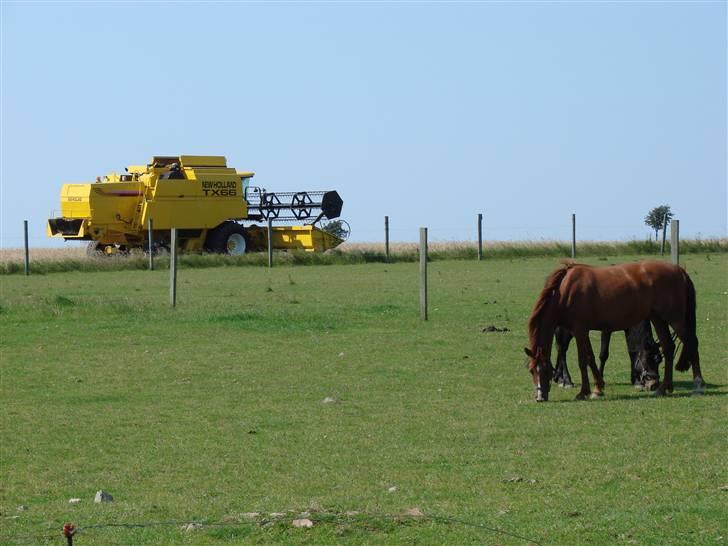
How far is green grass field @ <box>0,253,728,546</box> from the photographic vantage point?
7.90 metres

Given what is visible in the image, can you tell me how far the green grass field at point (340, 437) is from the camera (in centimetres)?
790

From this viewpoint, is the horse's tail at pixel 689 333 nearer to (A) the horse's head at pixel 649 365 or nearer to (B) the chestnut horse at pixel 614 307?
(B) the chestnut horse at pixel 614 307

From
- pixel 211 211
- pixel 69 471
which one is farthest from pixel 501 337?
pixel 211 211

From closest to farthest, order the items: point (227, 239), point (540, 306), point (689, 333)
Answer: point (540, 306), point (689, 333), point (227, 239)

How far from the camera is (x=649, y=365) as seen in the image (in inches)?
534

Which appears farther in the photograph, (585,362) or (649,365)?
(649,365)

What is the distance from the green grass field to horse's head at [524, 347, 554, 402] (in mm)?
214

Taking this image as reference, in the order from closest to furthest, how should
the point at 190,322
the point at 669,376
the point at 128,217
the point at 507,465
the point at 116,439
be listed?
the point at 507,465 < the point at 116,439 < the point at 669,376 < the point at 190,322 < the point at 128,217

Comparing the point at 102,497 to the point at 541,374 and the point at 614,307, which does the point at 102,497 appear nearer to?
the point at 541,374

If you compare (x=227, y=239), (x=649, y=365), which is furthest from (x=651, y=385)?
(x=227, y=239)

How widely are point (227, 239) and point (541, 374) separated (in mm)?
36034

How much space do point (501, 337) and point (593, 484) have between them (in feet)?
31.7

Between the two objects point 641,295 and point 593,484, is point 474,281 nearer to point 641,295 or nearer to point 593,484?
point 641,295

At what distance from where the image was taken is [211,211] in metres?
47.9
